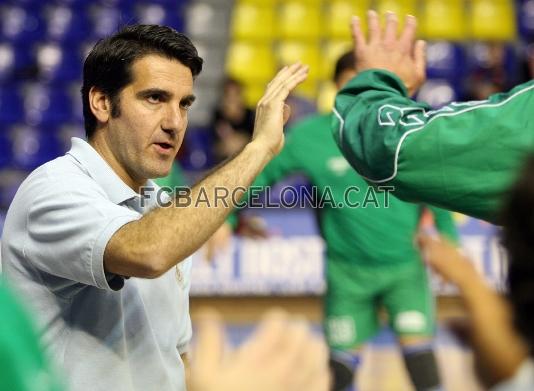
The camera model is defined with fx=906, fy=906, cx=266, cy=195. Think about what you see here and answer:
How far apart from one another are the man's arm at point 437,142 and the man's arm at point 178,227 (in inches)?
11.2

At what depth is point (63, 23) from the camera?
11.5 metres

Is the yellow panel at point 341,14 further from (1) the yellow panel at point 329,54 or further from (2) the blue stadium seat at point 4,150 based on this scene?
(2) the blue stadium seat at point 4,150

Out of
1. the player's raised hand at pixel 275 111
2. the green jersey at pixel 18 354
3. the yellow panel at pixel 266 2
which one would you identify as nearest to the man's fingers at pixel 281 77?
the player's raised hand at pixel 275 111

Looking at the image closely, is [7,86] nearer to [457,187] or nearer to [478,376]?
[457,187]

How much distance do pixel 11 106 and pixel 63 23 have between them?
Result: 137cm

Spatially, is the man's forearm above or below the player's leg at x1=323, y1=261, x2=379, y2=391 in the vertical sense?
above

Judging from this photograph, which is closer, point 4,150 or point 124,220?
point 124,220

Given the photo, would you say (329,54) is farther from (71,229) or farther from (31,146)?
(71,229)

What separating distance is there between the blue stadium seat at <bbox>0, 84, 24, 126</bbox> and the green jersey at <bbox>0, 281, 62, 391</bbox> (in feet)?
33.3

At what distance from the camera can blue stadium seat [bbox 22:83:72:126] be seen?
10.7 m

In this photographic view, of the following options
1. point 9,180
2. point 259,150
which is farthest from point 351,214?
point 9,180

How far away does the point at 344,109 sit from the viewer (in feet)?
7.52

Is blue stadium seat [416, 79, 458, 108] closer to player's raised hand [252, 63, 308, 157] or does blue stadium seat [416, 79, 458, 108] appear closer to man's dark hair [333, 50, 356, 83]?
man's dark hair [333, 50, 356, 83]

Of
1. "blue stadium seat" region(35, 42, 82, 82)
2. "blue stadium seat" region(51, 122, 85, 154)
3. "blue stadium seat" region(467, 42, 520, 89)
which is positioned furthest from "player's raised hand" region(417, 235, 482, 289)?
"blue stadium seat" region(35, 42, 82, 82)
